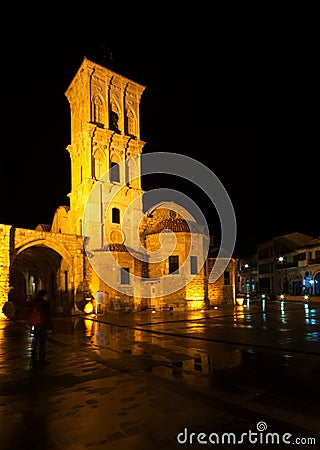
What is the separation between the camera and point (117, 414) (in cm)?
539

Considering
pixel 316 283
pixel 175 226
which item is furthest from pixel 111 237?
pixel 316 283

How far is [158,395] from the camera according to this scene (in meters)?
6.36

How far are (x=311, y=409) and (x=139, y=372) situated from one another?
401 cm

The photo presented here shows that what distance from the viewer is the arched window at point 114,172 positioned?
34.8 meters

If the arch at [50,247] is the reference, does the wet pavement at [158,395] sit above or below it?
below

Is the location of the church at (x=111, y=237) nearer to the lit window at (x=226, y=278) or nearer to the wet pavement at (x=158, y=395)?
the lit window at (x=226, y=278)

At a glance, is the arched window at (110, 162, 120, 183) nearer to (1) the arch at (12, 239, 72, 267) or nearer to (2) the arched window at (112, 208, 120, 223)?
(2) the arched window at (112, 208, 120, 223)

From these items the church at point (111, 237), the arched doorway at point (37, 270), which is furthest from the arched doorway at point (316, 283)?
the arched doorway at point (37, 270)

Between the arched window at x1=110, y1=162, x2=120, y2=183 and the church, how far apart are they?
0.33ft

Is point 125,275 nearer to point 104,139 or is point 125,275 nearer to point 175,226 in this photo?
point 175,226

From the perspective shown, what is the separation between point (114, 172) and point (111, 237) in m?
6.68

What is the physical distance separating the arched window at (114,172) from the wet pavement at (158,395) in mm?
24218

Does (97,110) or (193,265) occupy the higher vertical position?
(97,110)

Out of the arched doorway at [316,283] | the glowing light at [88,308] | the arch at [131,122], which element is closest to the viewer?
the glowing light at [88,308]
